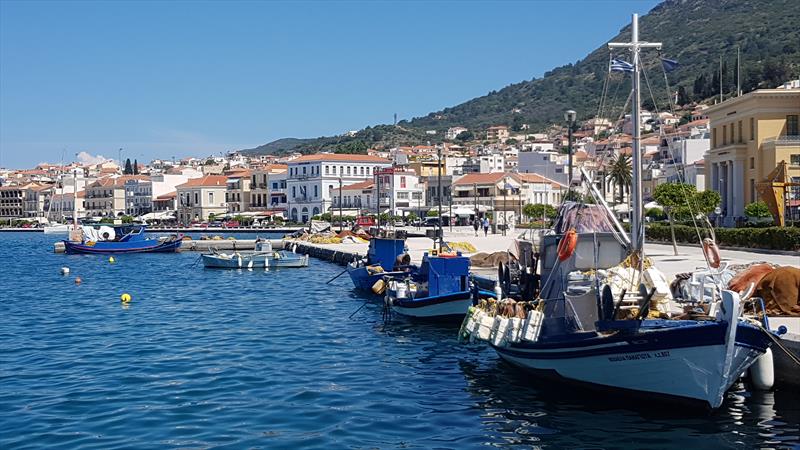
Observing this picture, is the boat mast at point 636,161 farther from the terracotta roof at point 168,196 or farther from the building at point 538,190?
the terracotta roof at point 168,196

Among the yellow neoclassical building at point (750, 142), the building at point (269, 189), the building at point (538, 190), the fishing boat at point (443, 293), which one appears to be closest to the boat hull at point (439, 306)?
the fishing boat at point (443, 293)

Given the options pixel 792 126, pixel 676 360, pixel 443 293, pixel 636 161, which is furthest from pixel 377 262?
pixel 792 126

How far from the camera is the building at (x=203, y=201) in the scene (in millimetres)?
140000

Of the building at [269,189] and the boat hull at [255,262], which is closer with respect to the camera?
the boat hull at [255,262]

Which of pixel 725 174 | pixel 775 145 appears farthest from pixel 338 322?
pixel 725 174

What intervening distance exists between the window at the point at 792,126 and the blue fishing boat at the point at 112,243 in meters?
47.2

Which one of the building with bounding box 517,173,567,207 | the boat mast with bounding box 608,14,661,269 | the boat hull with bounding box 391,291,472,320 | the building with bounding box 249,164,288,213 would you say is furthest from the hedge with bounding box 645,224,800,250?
the building with bounding box 249,164,288,213

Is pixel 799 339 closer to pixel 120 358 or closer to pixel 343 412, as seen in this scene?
pixel 343 412

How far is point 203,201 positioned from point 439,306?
120322 mm

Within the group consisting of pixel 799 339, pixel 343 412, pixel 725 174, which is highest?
pixel 725 174

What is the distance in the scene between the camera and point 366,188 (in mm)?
114125

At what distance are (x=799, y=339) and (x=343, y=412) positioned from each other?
8.28 m

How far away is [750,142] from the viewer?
55.7m

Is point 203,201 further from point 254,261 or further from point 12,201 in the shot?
point 254,261
